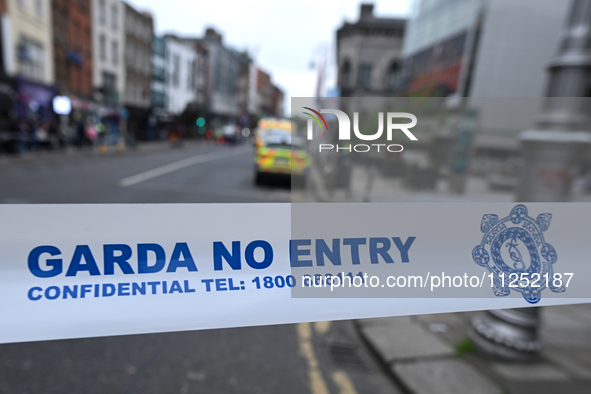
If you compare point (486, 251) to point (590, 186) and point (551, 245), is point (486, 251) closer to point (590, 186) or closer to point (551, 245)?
point (551, 245)

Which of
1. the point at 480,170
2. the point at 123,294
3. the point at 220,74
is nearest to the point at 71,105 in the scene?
the point at 480,170

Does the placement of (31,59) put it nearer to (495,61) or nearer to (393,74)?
(495,61)

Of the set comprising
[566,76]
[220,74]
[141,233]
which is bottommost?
Result: [141,233]

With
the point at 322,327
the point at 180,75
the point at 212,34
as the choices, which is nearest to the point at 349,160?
the point at 322,327

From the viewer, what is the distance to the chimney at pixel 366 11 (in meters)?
41.3

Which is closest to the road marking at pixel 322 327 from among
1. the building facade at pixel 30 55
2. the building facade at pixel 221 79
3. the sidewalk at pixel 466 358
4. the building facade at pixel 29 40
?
the sidewalk at pixel 466 358

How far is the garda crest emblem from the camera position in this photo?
1978 mm

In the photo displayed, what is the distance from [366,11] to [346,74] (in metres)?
7.03

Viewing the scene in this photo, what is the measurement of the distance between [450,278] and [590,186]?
1271 centimetres

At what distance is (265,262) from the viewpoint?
181cm

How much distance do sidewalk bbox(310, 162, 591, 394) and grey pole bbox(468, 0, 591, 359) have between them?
201mm

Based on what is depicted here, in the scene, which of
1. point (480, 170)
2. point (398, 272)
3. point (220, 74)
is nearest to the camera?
point (398, 272)

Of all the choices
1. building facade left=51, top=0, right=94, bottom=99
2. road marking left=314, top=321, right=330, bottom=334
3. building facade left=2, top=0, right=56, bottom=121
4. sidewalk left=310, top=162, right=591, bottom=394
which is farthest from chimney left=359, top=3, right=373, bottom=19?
road marking left=314, top=321, right=330, bottom=334

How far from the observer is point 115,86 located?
34.6 meters
